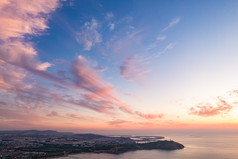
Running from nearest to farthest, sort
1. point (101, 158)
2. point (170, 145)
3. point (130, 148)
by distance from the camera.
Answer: point (101, 158) < point (130, 148) < point (170, 145)

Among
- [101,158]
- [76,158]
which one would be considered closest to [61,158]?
[76,158]

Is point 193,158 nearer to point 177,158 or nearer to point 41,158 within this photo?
point 177,158

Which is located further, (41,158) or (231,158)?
(231,158)

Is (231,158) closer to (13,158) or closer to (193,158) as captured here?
(193,158)

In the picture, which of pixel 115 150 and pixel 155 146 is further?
pixel 155 146

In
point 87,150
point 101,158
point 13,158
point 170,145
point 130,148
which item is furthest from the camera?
point 170,145

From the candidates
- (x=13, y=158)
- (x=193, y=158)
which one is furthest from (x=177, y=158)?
(x=13, y=158)

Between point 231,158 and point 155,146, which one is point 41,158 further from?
point 231,158

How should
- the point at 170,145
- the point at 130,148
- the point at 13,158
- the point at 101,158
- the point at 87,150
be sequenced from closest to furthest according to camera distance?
the point at 13,158 < the point at 101,158 < the point at 87,150 < the point at 130,148 < the point at 170,145

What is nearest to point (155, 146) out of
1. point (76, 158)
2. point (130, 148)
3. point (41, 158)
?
point (130, 148)
